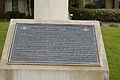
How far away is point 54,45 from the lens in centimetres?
639

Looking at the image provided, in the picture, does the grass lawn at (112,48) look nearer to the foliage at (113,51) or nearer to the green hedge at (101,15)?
the foliage at (113,51)

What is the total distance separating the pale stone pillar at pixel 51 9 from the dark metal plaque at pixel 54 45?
1351mm

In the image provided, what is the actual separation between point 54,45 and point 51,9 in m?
1.92

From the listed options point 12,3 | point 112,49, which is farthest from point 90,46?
point 12,3

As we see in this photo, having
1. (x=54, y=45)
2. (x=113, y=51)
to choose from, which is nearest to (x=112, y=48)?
(x=113, y=51)

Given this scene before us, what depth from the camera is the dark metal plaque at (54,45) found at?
615 centimetres

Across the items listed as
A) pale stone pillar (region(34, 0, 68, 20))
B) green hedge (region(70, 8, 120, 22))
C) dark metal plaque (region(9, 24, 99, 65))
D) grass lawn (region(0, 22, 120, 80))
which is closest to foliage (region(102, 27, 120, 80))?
grass lawn (region(0, 22, 120, 80))

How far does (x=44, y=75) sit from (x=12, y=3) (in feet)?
85.3

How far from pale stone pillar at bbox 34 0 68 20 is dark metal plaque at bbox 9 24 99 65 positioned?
135 cm

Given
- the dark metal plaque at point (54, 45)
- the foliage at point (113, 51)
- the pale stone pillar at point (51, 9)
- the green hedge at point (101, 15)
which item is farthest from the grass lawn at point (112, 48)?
the green hedge at point (101, 15)

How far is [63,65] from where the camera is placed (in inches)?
238

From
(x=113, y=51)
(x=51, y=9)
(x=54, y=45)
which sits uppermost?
(x=51, y=9)

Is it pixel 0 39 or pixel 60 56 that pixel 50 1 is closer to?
pixel 60 56

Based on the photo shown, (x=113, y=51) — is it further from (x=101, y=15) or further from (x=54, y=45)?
(x=101, y=15)
